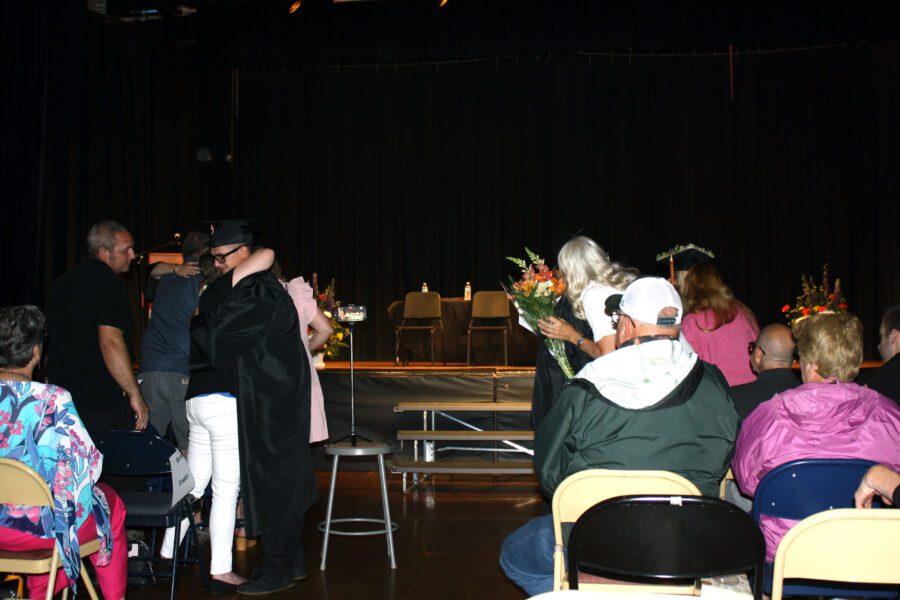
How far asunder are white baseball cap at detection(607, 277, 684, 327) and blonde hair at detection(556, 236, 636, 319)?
1018 millimetres

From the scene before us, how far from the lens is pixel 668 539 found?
2229 millimetres

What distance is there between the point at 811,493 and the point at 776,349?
1.30 m

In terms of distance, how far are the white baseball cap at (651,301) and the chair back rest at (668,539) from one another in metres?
0.74

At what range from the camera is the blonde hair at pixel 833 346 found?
10.3 feet

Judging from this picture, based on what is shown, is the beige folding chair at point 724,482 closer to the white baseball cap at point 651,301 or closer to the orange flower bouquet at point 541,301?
the orange flower bouquet at point 541,301

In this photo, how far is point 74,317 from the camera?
4.73m

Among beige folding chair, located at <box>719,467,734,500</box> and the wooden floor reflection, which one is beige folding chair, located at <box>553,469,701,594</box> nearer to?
beige folding chair, located at <box>719,467,734,500</box>

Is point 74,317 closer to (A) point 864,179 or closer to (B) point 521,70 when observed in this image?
(B) point 521,70

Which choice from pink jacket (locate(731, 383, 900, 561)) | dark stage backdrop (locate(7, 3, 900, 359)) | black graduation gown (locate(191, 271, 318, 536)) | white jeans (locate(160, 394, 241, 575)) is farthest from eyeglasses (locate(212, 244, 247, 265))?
dark stage backdrop (locate(7, 3, 900, 359))

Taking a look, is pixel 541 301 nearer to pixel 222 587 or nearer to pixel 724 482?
pixel 724 482

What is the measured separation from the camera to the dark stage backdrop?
39.5 ft

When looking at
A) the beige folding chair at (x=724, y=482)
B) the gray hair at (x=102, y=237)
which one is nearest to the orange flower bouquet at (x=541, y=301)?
the beige folding chair at (x=724, y=482)

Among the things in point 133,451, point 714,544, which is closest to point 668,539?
point 714,544

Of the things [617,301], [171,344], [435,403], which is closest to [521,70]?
[435,403]
